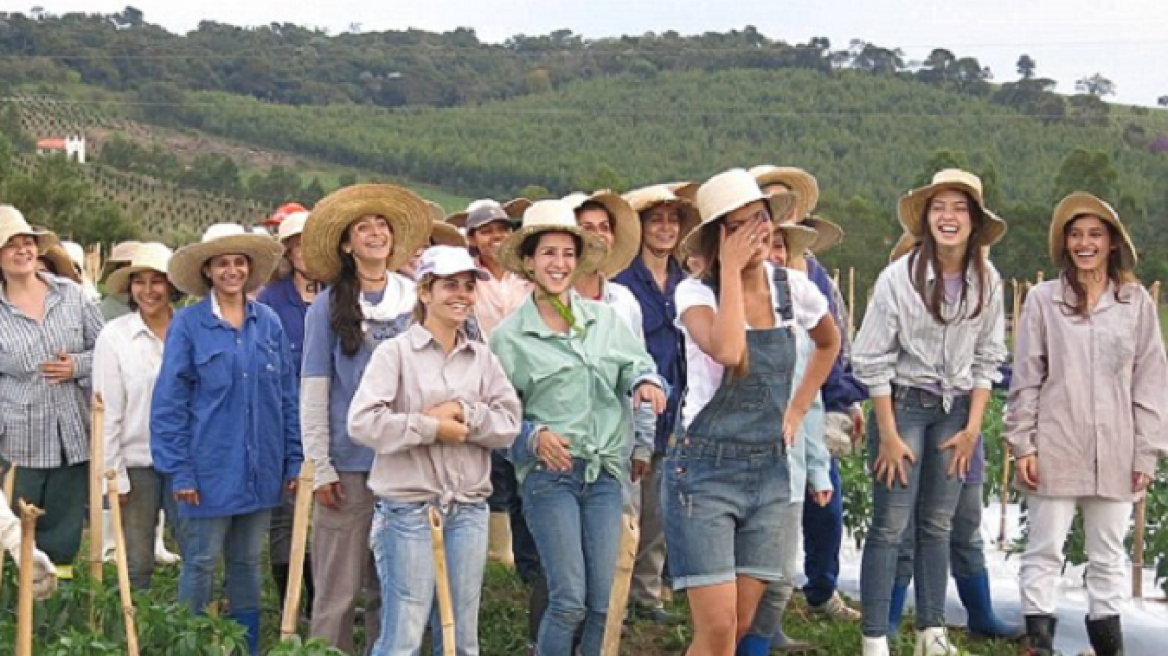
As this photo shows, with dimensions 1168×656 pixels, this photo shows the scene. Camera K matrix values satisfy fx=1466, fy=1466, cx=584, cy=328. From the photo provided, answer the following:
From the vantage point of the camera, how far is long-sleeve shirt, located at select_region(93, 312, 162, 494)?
6227 mm

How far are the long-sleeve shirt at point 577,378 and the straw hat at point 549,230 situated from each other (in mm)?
217

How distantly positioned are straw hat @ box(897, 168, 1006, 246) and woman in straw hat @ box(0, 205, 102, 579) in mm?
3646

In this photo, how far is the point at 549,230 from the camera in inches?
214

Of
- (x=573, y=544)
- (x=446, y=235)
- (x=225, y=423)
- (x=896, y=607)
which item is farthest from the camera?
(x=446, y=235)

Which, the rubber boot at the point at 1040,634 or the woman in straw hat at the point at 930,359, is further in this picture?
the rubber boot at the point at 1040,634

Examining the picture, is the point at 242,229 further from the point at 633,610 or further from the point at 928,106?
the point at 928,106

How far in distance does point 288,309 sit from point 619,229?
1.54 m

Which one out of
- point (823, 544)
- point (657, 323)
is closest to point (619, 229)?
point (657, 323)

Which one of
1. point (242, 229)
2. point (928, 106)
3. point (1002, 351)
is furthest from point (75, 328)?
point (928, 106)

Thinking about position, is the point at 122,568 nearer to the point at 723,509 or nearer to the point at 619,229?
the point at 723,509

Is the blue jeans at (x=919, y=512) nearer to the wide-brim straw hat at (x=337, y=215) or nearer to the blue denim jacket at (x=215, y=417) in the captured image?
the wide-brim straw hat at (x=337, y=215)

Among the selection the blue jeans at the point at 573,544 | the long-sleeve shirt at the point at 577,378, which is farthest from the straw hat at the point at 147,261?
the blue jeans at the point at 573,544

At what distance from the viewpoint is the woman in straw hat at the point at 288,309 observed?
6.51 m

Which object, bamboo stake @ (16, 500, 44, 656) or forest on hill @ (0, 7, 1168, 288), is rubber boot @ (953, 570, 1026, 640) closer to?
bamboo stake @ (16, 500, 44, 656)
